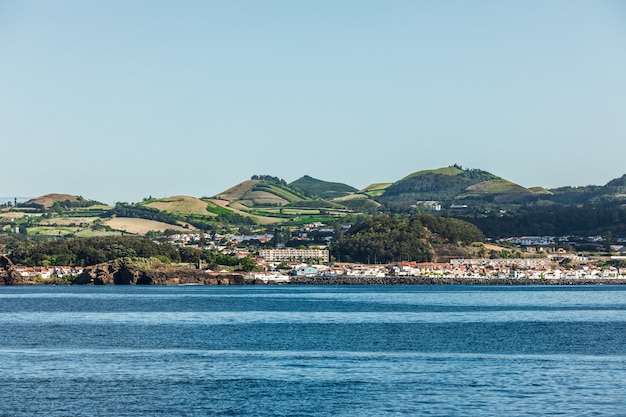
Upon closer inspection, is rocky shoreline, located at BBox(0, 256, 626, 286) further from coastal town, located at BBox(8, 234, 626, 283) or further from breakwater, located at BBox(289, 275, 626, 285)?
coastal town, located at BBox(8, 234, 626, 283)

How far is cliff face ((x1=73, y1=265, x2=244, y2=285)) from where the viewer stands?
11881 centimetres

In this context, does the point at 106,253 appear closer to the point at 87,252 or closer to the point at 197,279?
the point at 87,252

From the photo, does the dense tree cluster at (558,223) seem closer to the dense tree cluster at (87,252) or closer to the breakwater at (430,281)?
the breakwater at (430,281)

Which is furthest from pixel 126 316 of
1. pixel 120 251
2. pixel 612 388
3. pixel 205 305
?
pixel 120 251

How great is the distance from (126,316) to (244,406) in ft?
110

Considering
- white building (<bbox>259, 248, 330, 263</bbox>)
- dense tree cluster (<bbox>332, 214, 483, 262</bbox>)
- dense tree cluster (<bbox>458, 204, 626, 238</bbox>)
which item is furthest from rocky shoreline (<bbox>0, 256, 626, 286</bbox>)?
dense tree cluster (<bbox>458, 204, 626, 238</bbox>)

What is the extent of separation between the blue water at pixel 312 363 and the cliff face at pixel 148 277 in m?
57.2

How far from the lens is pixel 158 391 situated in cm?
2839

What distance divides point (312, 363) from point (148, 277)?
290ft

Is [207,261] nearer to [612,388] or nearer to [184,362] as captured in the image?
[184,362]

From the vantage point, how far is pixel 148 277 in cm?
12056

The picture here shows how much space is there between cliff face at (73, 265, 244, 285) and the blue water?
57.2 m

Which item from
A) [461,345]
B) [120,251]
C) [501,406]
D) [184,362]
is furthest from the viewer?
[120,251]

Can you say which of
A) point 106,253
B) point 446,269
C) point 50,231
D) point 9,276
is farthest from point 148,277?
point 50,231
